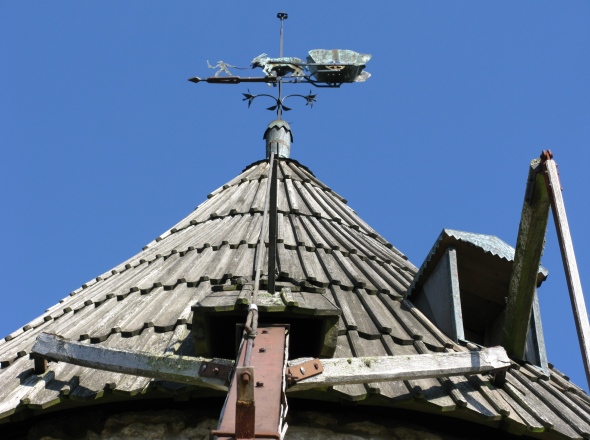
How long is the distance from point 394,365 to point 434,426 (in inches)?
16.2

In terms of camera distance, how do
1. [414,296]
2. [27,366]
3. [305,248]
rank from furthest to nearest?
[305,248]
[414,296]
[27,366]

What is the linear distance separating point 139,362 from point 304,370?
29.4 inches

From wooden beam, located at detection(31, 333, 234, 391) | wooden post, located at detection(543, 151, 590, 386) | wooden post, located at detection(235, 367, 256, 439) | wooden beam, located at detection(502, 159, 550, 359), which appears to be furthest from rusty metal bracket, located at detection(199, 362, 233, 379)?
wooden beam, located at detection(502, 159, 550, 359)

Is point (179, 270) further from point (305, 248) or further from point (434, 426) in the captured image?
point (434, 426)

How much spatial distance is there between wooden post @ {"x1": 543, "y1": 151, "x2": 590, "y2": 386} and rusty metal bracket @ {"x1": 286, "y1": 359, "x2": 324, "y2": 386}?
3.48ft

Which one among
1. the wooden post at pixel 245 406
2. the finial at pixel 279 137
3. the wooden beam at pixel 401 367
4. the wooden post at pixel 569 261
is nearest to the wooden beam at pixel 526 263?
the wooden post at pixel 569 261

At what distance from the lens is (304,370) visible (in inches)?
177

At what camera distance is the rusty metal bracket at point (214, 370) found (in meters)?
4.48

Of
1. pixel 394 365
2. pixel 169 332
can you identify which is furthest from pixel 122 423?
pixel 394 365

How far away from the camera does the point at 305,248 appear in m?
6.93

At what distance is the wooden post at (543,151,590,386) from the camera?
414cm

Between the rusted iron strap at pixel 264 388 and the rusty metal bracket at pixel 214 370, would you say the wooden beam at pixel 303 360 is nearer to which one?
the rusty metal bracket at pixel 214 370

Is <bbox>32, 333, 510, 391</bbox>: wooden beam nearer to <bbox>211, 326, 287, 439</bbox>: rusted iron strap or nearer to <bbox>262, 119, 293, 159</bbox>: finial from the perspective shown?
<bbox>211, 326, 287, 439</bbox>: rusted iron strap

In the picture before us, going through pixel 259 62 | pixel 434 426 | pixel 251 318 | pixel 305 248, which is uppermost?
pixel 259 62
